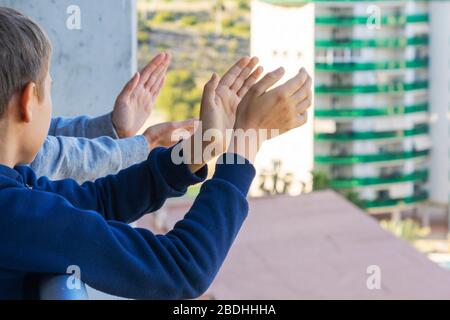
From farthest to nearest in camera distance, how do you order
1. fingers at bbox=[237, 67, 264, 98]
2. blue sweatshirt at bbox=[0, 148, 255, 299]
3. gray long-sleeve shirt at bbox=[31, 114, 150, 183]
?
gray long-sleeve shirt at bbox=[31, 114, 150, 183]
fingers at bbox=[237, 67, 264, 98]
blue sweatshirt at bbox=[0, 148, 255, 299]

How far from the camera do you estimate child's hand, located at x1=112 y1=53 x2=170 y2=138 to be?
2.62 feet

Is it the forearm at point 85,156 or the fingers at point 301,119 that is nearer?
the fingers at point 301,119

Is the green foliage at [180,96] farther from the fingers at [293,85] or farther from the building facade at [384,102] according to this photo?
the fingers at [293,85]

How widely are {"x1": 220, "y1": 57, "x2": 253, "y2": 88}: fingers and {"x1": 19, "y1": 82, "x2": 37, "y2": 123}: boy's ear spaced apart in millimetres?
128

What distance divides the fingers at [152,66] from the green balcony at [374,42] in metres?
9.98

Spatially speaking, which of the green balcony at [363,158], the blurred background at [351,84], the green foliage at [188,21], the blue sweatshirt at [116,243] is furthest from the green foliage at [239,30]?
the blue sweatshirt at [116,243]

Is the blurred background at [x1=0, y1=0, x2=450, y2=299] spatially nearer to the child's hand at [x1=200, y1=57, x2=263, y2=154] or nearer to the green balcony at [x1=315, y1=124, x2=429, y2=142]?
the green balcony at [x1=315, y1=124, x2=429, y2=142]

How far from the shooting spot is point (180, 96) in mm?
10859

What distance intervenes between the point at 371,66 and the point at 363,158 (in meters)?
1.19

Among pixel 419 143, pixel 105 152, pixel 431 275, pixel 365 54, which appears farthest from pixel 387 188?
pixel 105 152

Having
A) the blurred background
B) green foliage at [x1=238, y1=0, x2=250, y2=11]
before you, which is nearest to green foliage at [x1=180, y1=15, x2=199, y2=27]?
the blurred background

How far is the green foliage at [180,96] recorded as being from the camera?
10.6m

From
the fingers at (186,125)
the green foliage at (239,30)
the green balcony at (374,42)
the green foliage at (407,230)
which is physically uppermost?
the fingers at (186,125)

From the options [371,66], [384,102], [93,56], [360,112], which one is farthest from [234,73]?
[384,102]
